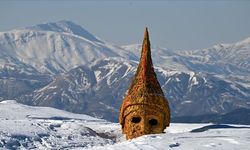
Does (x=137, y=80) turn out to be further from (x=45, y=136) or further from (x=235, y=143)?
(x=45, y=136)

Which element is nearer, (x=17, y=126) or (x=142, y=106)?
(x=142, y=106)

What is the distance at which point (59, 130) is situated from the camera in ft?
140

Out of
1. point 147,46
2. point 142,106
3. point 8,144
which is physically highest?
point 147,46

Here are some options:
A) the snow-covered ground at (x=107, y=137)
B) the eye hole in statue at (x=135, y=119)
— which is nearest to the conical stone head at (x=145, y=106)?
the eye hole in statue at (x=135, y=119)

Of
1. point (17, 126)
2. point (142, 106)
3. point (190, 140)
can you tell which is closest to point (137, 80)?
point (142, 106)

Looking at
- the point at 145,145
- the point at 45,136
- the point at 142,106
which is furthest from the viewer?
the point at 45,136

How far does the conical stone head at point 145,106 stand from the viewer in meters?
29.4

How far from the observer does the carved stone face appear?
29.3 metres

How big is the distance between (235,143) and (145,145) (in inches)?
134

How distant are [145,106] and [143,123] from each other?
82 centimetres

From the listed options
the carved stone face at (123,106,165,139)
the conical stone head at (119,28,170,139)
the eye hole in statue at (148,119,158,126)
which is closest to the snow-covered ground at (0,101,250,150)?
the carved stone face at (123,106,165,139)

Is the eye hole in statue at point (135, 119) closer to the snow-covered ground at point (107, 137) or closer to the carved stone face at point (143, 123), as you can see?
the carved stone face at point (143, 123)

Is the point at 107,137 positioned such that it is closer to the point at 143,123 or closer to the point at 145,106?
the point at 143,123

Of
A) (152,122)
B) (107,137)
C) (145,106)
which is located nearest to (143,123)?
(152,122)
